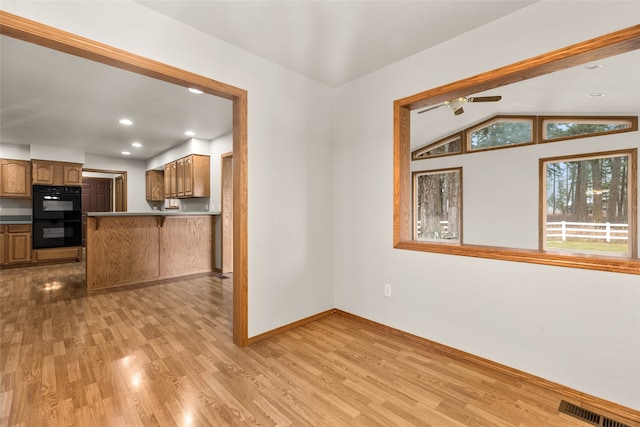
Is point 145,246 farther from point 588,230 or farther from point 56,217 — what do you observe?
point 588,230

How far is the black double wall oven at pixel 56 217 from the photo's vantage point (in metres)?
6.05

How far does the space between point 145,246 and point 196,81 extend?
3.45 m

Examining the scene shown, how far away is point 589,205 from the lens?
17.0 feet

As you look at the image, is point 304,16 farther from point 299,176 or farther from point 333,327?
point 333,327

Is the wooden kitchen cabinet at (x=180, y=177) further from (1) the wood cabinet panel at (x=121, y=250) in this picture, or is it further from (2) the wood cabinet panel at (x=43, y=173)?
(2) the wood cabinet panel at (x=43, y=173)

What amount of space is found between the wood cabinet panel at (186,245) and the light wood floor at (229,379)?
1811 millimetres

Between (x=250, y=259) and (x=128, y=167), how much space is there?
7.02 meters

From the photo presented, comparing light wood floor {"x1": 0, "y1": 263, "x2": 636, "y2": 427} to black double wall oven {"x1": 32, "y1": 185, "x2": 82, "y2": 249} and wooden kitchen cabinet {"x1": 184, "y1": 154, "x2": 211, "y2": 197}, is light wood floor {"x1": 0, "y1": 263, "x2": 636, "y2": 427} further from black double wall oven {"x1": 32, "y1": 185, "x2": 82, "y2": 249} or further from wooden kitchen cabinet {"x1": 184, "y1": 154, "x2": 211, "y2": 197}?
black double wall oven {"x1": 32, "y1": 185, "x2": 82, "y2": 249}

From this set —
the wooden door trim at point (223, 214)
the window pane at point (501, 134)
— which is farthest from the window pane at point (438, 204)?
the wooden door trim at point (223, 214)

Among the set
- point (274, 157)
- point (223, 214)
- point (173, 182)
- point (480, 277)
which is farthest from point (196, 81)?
point (173, 182)

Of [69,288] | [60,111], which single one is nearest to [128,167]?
[60,111]

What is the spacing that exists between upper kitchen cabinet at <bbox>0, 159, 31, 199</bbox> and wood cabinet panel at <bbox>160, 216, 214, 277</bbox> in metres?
3.80

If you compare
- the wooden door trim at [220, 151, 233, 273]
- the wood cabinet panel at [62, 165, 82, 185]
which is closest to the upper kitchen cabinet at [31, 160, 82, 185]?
the wood cabinet panel at [62, 165, 82, 185]

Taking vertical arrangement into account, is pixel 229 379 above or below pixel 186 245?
below
